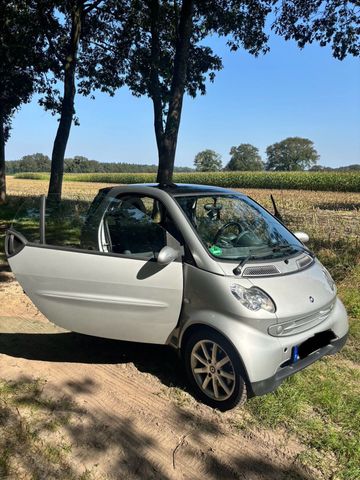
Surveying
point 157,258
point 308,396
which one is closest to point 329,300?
point 308,396

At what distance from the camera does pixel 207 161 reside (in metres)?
116

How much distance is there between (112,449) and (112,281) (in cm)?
126

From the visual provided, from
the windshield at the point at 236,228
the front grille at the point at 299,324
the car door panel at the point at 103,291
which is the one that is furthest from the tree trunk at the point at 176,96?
the front grille at the point at 299,324

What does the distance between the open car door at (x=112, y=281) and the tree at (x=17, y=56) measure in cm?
1250

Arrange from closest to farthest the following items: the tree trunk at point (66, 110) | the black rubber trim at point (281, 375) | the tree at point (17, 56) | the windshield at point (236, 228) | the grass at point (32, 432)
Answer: the grass at point (32, 432) < the black rubber trim at point (281, 375) < the windshield at point (236, 228) < the tree at point (17, 56) < the tree trunk at point (66, 110)

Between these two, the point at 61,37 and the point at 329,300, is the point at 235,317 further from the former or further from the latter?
the point at 61,37

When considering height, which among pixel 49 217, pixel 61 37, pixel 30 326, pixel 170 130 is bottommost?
pixel 30 326

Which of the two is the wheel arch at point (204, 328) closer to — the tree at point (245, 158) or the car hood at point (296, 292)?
the car hood at point (296, 292)

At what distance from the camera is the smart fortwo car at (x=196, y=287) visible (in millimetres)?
2881

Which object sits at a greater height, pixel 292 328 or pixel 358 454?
pixel 292 328

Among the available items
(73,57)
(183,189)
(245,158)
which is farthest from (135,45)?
(245,158)

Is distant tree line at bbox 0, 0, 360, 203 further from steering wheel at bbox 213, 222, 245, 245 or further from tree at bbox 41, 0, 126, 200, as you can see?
steering wheel at bbox 213, 222, 245, 245

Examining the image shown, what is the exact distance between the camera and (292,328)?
9.80ft

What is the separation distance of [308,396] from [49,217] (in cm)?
272
